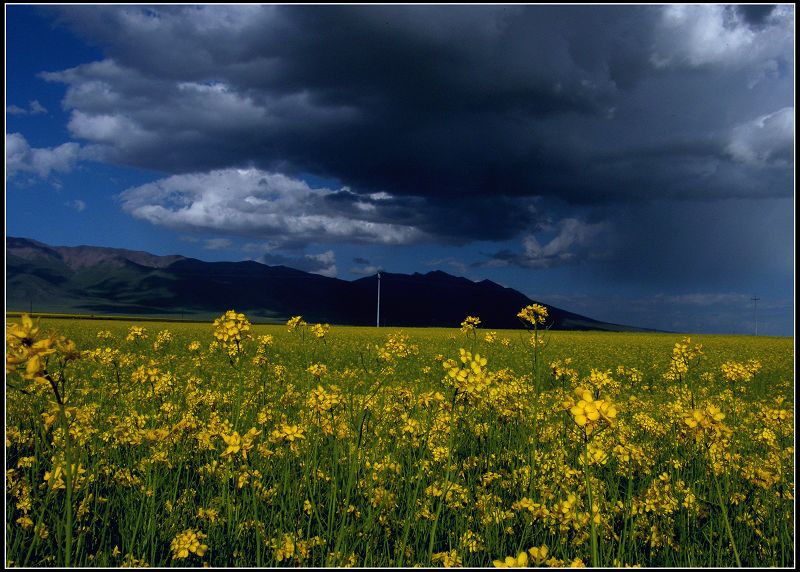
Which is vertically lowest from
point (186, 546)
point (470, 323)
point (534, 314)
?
point (186, 546)

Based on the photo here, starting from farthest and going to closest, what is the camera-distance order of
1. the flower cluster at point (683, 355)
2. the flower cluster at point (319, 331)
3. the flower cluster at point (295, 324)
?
the flower cluster at point (295, 324) < the flower cluster at point (683, 355) < the flower cluster at point (319, 331)

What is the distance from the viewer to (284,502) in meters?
4.03

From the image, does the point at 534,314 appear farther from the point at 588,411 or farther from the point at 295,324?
the point at 588,411

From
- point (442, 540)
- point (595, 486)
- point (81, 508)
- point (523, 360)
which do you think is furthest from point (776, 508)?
point (523, 360)

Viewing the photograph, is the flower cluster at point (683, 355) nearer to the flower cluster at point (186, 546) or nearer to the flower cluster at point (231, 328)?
the flower cluster at point (231, 328)

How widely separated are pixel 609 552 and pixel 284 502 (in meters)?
2.32

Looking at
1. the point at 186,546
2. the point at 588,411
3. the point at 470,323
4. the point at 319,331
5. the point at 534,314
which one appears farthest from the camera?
the point at 470,323

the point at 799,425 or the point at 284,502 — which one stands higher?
the point at 799,425

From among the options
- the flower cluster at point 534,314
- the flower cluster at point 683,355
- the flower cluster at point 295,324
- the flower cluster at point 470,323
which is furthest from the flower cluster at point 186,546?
the flower cluster at point 683,355

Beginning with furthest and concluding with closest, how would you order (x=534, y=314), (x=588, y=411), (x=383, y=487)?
1. (x=534, y=314)
2. (x=383, y=487)
3. (x=588, y=411)

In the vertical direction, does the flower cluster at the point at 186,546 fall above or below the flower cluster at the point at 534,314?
below

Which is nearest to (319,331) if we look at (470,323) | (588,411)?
(470,323)

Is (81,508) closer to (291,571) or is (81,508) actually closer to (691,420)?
(291,571)

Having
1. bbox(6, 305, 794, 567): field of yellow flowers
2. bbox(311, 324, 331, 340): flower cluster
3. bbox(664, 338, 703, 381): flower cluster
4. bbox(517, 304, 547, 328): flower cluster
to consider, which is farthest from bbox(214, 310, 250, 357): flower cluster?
bbox(664, 338, 703, 381): flower cluster
